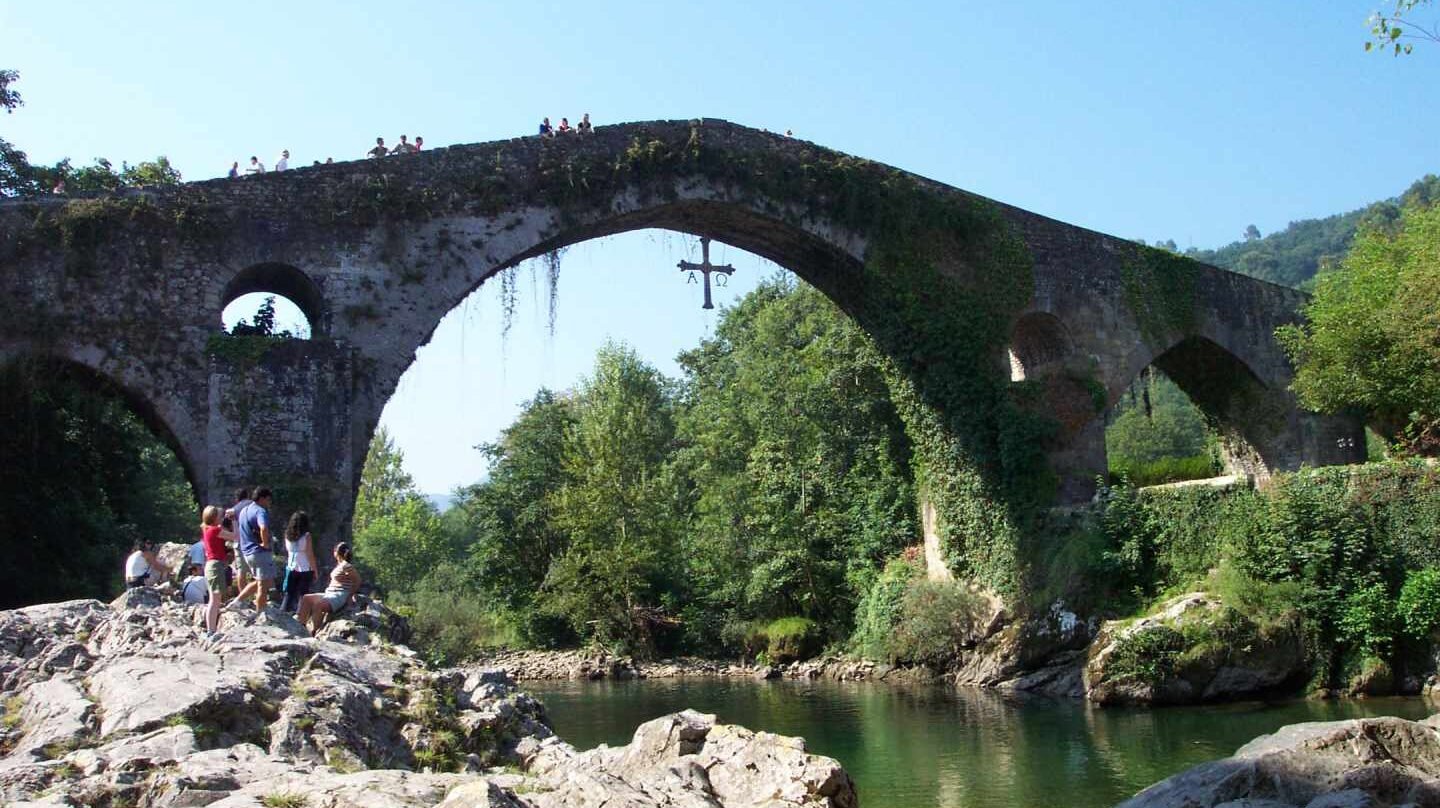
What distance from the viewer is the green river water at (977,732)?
11078 millimetres

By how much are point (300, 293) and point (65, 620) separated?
732 centimetres

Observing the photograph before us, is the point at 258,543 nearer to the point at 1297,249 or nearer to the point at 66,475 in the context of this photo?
the point at 66,475

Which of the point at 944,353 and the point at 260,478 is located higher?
the point at 944,353

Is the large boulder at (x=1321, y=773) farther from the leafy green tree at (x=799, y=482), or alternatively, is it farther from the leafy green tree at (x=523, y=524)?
the leafy green tree at (x=523, y=524)

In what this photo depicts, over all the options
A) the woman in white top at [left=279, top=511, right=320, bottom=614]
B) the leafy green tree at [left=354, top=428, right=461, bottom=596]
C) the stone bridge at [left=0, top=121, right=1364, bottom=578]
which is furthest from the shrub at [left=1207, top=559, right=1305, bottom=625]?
the leafy green tree at [left=354, top=428, right=461, bottom=596]

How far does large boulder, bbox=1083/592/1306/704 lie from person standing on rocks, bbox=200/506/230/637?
11253mm

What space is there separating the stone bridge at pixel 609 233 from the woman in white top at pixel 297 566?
447 cm

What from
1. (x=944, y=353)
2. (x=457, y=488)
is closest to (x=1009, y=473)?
(x=944, y=353)

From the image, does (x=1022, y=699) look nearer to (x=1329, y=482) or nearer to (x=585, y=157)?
(x=1329, y=482)

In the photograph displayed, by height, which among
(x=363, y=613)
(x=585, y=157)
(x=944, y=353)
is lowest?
(x=363, y=613)

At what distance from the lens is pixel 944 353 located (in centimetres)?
2038

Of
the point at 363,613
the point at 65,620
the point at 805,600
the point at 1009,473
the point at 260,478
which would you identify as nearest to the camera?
the point at 65,620

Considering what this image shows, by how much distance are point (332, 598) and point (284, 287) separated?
6.87 metres

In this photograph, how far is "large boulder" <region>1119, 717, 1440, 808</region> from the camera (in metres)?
7.43
